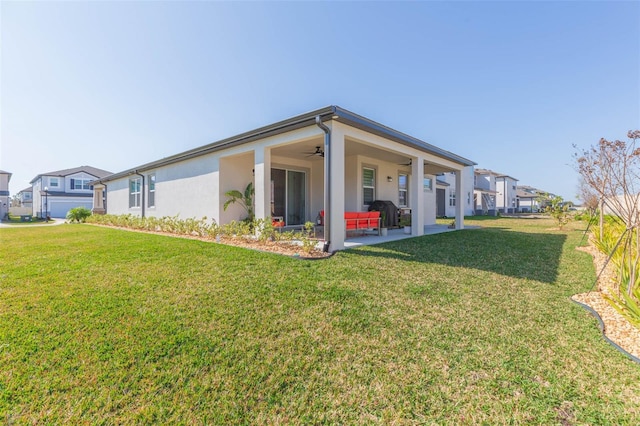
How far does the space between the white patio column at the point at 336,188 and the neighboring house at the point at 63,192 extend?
112 ft

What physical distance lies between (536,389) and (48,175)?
44.6m

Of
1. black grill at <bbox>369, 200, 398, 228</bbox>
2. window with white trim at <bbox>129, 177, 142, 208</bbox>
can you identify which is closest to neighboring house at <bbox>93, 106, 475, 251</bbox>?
window with white trim at <bbox>129, 177, 142, 208</bbox>

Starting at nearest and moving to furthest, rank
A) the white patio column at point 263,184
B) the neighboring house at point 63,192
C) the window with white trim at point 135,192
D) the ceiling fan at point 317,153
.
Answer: the white patio column at point 263,184
the ceiling fan at point 317,153
the window with white trim at point 135,192
the neighboring house at point 63,192

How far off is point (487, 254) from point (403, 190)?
746 cm

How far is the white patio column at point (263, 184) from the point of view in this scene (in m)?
7.91

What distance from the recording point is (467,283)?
14.8 ft

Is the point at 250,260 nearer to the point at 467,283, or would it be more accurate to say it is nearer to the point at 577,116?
the point at 467,283

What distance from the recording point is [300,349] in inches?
105

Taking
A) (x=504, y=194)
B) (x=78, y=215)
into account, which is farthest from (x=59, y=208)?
(x=504, y=194)

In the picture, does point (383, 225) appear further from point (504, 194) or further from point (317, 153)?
point (504, 194)

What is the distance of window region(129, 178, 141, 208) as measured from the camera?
49.1 feet

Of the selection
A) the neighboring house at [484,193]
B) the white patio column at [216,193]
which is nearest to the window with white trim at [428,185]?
the white patio column at [216,193]

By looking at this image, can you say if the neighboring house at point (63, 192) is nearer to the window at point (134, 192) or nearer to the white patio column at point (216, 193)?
the window at point (134, 192)

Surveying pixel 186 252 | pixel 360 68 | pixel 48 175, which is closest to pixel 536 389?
pixel 186 252
